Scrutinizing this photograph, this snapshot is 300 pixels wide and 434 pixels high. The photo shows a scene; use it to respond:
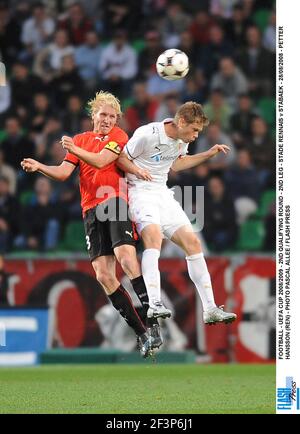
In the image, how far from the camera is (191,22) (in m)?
Result: 22.1

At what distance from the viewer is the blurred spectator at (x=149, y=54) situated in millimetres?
21500

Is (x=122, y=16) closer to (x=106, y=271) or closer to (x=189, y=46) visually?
(x=189, y=46)

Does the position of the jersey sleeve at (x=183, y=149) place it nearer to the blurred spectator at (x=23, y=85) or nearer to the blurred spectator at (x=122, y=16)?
the blurred spectator at (x=23, y=85)

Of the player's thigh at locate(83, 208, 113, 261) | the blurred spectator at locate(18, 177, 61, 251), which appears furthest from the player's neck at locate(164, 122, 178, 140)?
the blurred spectator at locate(18, 177, 61, 251)

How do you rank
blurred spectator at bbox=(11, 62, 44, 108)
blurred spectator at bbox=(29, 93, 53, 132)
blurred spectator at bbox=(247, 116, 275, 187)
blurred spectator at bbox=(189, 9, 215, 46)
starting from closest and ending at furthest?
1. blurred spectator at bbox=(247, 116, 275, 187)
2. blurred spectator at bbox=(29, 93, 53, 132)
3. blurred spectator at bbox=(11, 62, 44, 108)
4. blurred spectator at bbox=(189, 9, 215, 46)

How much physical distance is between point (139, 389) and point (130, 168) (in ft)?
9.10

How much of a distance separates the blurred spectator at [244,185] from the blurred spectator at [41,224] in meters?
2.89

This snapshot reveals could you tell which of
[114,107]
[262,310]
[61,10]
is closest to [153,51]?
[61,10]

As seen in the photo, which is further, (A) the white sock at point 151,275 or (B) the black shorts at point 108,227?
(B) the black shorts at point 108,227

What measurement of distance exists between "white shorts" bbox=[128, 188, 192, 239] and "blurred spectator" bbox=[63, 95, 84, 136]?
27.7ft

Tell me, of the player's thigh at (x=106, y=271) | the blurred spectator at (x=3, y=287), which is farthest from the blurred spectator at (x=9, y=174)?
the player's thigh at (x=106, y=271)

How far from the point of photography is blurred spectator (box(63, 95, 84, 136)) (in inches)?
792

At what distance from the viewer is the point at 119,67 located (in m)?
21.5

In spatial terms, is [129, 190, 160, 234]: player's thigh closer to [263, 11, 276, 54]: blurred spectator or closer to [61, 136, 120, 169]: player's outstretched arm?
[61, 136, 120, 169]: player's outstretched arm
